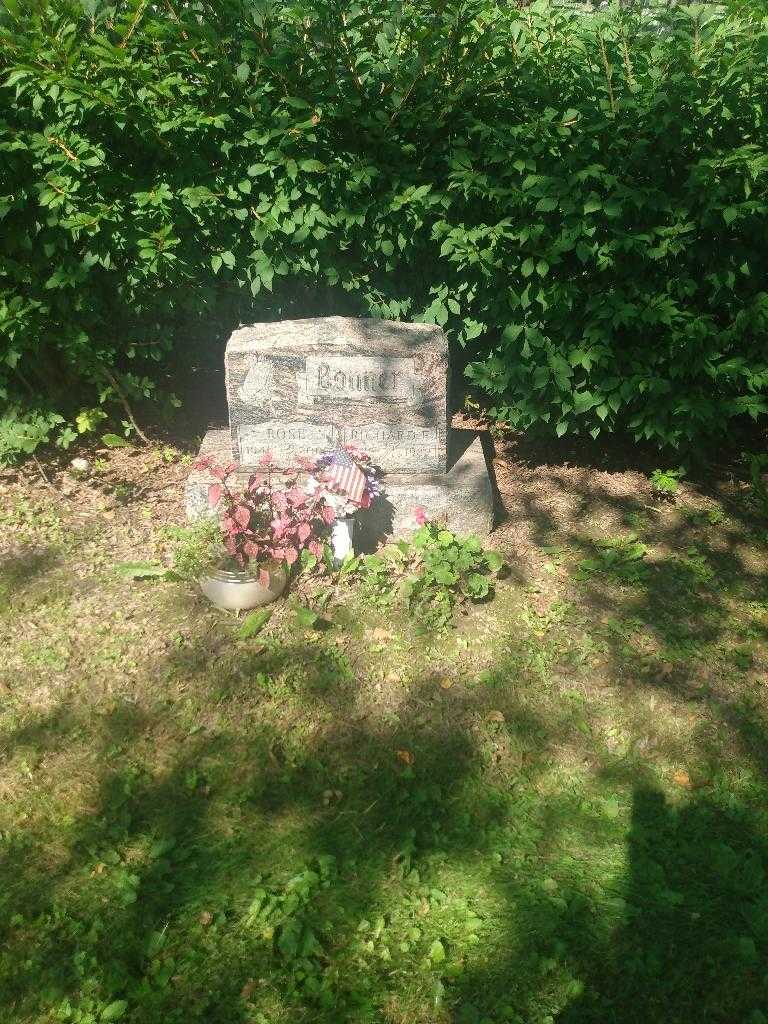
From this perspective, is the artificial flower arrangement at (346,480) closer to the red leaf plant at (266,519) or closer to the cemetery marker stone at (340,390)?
the red leaf plant at (266,519)

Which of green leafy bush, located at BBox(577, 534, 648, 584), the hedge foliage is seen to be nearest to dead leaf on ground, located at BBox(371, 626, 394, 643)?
green leafy bush, located at BBox(577, 534, 648, 584)

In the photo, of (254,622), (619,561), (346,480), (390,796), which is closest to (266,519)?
(346,480)

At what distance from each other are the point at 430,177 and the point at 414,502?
188 centimetres

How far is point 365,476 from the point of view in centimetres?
443

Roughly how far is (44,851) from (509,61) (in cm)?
432

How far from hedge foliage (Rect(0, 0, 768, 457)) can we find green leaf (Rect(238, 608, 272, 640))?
2.06 metres

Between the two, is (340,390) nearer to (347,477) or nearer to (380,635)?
(347,477)

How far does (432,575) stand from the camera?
4145 millimetres

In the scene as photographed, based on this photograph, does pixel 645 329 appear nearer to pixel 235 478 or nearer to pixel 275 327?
pixel 275 327

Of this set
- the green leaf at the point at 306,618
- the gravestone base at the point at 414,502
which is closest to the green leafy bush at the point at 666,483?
the gravestone base at the point at 414,502

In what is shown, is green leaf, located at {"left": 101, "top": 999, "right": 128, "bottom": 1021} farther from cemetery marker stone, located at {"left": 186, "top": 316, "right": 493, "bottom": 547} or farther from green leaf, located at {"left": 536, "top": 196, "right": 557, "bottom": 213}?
green leaf, located at {"left": 536, "top": 196, "right": 557, "bottom": 213}

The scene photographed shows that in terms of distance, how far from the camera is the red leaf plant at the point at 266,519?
4070mm

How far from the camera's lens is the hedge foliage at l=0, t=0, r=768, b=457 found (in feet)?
13.7

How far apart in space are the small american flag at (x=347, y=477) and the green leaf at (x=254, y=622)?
2.41 feet
